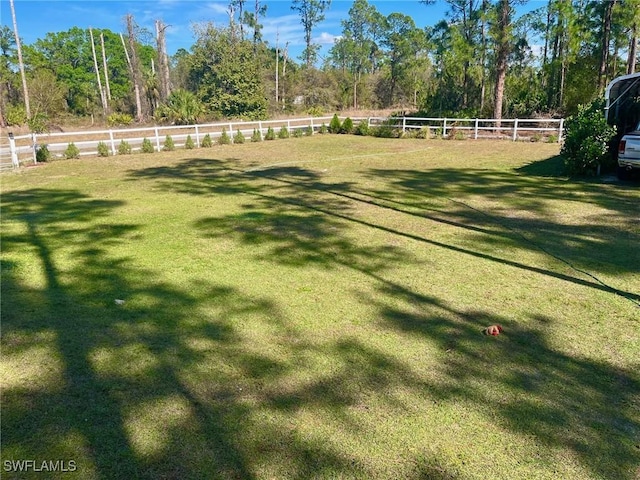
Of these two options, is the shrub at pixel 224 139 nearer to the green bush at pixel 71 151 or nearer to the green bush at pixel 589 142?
the green bush at pixel 71 151

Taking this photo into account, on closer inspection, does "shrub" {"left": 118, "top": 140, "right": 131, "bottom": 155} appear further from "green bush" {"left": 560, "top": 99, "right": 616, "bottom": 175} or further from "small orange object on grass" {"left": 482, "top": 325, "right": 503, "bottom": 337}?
"small orange object on grass" {"left": 482, "top": 325, "right": 503, "bottom": 337}

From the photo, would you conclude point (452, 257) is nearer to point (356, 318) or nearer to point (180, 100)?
point (356, 318)

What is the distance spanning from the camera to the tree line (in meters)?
26.6

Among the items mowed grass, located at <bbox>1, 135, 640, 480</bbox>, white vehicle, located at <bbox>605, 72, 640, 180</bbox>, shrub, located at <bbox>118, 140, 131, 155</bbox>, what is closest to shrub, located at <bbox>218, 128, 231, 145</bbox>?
shrub, located at <bbox>118, 140, 131, 155</bbox>

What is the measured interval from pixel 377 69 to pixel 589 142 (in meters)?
60.4

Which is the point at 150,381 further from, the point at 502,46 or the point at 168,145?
the point at 502,46

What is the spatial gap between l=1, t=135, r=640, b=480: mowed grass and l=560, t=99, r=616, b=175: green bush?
288 cm

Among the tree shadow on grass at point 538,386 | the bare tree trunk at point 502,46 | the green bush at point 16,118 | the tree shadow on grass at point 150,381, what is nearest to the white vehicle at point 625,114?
the tree shadow on grass at point 538,386

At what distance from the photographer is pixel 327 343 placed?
3514mm

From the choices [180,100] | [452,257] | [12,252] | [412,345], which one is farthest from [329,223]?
[180,100]

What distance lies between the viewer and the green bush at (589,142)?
34.5ft

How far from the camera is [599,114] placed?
10648mm

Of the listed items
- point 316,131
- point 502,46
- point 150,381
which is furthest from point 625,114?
point 316,131

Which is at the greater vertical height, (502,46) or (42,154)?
(502,46)
